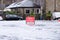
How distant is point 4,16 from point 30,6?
296 inches

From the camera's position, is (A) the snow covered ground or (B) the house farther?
(B) the house

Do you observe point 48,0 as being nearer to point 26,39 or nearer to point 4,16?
point 4,16

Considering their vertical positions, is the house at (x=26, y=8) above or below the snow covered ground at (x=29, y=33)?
below

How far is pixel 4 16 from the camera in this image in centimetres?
4303

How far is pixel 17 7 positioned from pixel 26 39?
4043 centimetres

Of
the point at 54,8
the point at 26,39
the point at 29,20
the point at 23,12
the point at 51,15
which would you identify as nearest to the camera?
the point at 26,39

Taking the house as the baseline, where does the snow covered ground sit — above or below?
above

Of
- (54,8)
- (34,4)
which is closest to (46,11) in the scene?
(54,8)

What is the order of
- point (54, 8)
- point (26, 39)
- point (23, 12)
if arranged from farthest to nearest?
point (23, 12), point (54, 8), point (26, 39)

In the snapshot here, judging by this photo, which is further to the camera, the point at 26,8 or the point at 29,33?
the point at 26,8

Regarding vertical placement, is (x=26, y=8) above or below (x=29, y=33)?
below

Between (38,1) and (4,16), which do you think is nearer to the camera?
(4,16)

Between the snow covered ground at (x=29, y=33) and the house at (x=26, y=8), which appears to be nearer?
the snow covered ground at (x=29, y=33)

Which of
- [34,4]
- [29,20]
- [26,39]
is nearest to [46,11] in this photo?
[34,4]
